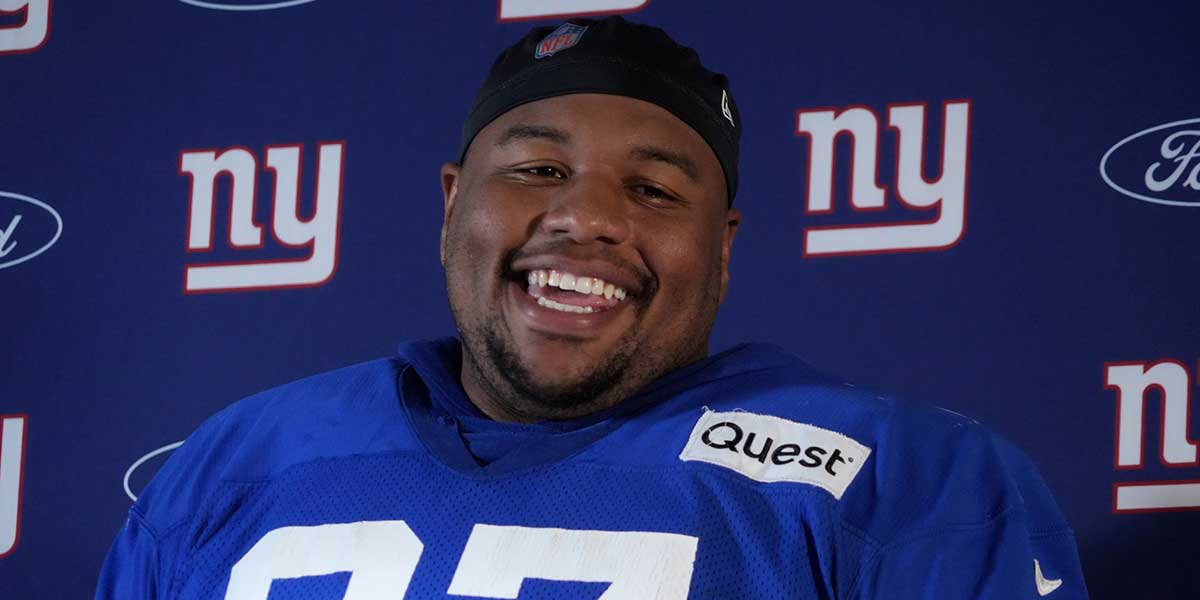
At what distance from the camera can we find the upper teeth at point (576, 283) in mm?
1758

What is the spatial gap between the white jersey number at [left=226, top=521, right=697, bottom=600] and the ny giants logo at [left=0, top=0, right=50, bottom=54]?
1.18 m

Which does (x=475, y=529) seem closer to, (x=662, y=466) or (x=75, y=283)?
(x=662, y=466)

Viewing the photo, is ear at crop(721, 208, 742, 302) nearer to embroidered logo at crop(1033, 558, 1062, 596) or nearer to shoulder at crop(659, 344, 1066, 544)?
shoulder at crop(659, 344, 1066, 544)

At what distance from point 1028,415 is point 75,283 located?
49.1 inches

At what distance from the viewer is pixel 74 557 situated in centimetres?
246

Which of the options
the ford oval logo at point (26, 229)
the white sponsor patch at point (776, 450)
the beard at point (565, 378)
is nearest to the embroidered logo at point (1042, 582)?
the white sponsor patch at point (776, 450)

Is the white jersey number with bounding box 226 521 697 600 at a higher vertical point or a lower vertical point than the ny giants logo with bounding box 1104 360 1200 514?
lower

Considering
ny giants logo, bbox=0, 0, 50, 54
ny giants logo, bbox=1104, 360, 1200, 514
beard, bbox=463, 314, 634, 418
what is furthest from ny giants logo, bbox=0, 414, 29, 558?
ny giants logo, bbox=1104, 360, 1200, 514

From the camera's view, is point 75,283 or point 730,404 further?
point 75,283

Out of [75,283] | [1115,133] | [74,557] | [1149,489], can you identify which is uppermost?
[1115,133]

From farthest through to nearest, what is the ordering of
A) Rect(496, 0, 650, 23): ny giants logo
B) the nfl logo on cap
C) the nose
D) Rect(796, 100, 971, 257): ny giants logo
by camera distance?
Rect(496, 0, 650, 23): ny giants logo < Rect(796, 100, 971, 257): ny giants logo < the nfl logo on cap < the nose

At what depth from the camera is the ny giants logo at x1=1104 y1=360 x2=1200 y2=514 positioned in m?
2.06

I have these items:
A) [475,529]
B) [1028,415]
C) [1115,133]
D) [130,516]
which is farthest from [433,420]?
[1115,133]

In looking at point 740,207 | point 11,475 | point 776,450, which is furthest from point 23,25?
point 776,450
